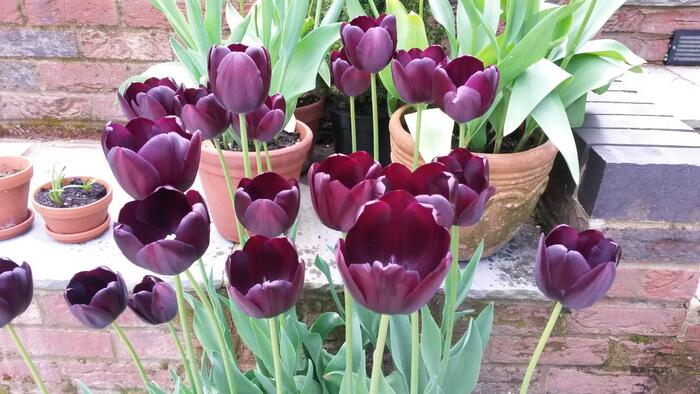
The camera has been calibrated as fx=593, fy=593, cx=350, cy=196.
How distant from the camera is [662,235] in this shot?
107 centimetres

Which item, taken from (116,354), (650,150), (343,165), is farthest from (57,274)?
(650,150)

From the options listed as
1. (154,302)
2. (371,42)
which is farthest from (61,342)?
(371,42)

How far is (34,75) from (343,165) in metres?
1.59

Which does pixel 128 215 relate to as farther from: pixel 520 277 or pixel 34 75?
pixel 34 75

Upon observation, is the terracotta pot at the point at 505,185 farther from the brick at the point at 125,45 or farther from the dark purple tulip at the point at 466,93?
the brick at the point at 125,45

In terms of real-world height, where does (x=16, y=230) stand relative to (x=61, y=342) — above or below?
above

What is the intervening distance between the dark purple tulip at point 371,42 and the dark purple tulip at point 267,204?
20 centimetres

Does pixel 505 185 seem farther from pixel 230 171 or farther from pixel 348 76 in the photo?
pixel 230 171

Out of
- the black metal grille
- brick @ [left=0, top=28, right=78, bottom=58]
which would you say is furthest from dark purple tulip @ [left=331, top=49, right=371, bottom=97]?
the black metal grille

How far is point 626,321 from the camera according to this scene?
118 cm

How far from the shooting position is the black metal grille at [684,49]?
187 centimetres

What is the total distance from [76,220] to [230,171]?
36 cm

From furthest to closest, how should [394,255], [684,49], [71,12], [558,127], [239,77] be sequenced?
1. [684,49]
2. [71,12]
3. [558,127]
4. [239,77]
5. [394,255]

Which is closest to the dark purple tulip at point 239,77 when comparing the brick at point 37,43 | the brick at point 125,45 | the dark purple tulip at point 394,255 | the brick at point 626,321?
the dark purple tulip at point 394,255
